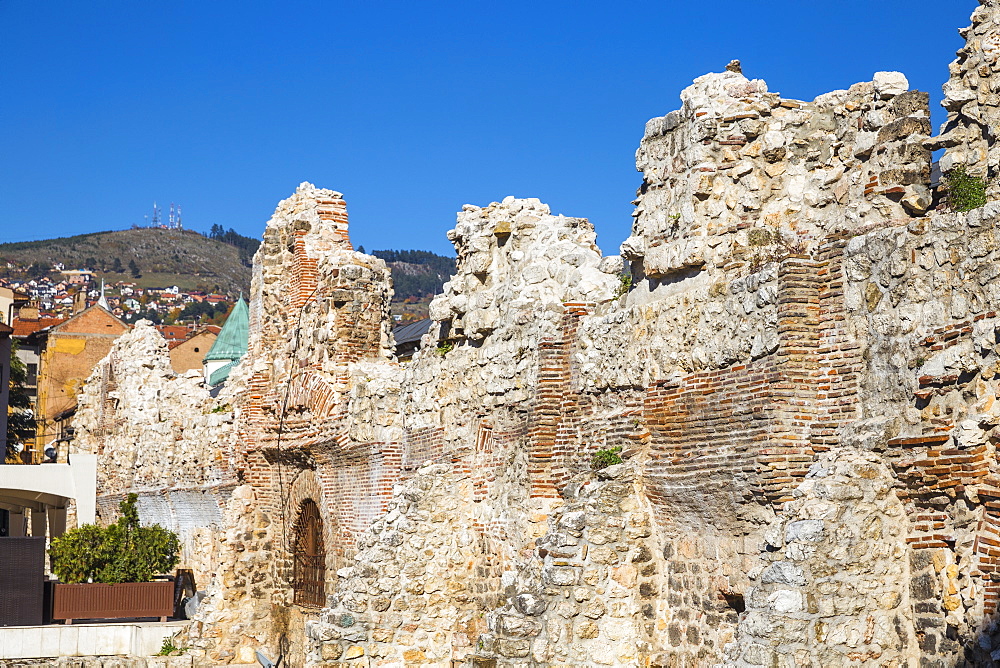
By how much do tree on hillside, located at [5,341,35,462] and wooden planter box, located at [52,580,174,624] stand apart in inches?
797

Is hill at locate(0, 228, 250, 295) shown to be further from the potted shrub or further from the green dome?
the potted shrub

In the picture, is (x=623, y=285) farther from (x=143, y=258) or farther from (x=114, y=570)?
(x=143, y=258)

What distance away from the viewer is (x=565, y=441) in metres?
10.6

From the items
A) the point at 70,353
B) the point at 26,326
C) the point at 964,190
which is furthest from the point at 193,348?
the point at 964,190

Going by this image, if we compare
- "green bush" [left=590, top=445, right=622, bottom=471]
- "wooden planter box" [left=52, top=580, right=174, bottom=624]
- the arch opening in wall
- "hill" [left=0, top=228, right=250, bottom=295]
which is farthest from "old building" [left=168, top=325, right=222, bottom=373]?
"hill" [left=0, top=228, right=250, bottom=295]

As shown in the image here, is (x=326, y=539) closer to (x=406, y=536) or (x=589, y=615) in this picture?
(x=406, y=536)

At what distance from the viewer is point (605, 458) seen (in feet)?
32.3

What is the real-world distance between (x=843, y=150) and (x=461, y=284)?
507cm

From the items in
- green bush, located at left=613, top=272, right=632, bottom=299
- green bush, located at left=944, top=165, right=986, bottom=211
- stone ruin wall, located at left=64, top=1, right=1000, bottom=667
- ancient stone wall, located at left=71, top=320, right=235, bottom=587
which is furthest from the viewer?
ancient stone wall, located at left=71, top=320, right=235, bottom=587

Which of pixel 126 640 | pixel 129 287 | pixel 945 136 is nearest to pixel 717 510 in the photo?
pixel 945 136

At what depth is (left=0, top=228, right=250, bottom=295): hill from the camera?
422 ft

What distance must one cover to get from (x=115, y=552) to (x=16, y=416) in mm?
22701

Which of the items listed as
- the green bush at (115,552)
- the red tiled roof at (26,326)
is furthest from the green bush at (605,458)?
the red tiled roof at (26,326)

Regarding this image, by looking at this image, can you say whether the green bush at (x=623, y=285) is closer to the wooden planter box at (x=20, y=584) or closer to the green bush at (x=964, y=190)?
the green bush at (x=964, y=190)
